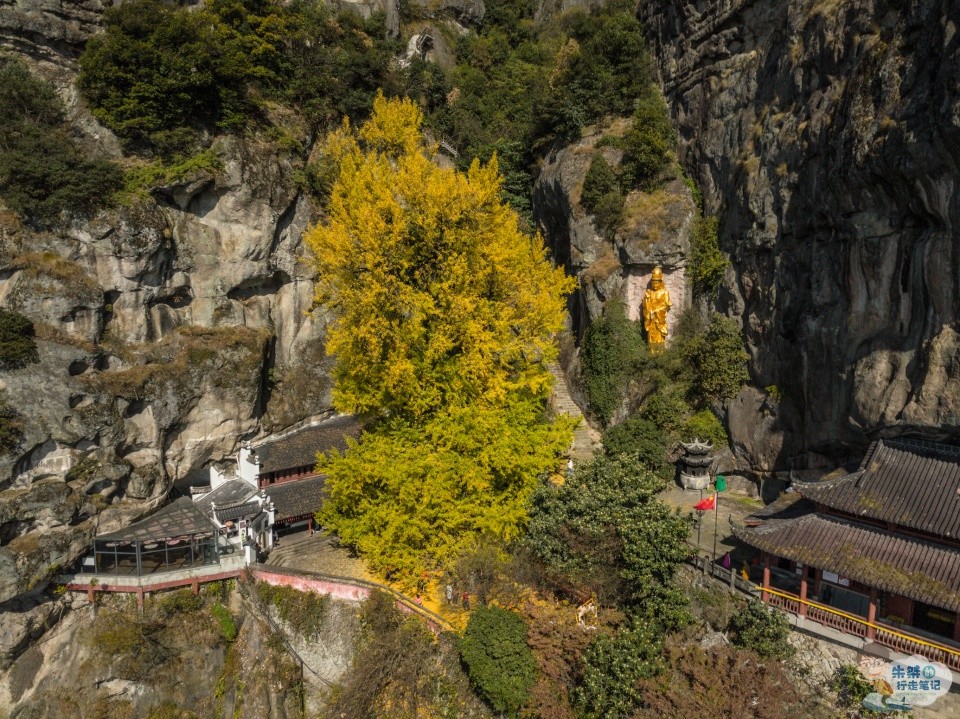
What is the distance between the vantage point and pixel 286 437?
80.6 ft

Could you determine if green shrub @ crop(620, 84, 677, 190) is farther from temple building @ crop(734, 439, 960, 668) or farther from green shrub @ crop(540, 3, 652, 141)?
temple building @ crop(734, 439, 960, 668)

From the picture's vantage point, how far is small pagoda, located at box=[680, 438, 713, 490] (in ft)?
76.1

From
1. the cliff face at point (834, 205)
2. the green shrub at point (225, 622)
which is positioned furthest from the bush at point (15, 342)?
the cliff face at point (834, 205)

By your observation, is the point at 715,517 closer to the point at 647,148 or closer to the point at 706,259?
the point at 706,259

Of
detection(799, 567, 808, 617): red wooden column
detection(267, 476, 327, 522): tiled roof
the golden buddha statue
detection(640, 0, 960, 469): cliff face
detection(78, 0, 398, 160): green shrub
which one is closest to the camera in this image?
detection(799, 567, 808, 617): red wooden column

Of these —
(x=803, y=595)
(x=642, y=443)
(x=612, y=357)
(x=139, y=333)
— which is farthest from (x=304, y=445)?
(x=803, y=595)

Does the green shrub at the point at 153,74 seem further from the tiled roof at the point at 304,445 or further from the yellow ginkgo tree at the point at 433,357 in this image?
the tiled roof at the point at 304,445

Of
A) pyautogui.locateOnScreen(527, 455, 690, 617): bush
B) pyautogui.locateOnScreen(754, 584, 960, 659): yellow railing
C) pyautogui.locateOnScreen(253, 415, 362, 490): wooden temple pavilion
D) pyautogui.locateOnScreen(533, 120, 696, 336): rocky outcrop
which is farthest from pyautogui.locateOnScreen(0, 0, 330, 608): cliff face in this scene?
pyautogui.locateOnScreen(754, 584, 960, 659): yellow railing

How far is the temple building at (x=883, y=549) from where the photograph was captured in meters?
12.6

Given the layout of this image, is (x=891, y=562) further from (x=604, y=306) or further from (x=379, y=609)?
(x=604, y=306)

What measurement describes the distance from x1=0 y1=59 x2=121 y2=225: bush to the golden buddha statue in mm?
22797

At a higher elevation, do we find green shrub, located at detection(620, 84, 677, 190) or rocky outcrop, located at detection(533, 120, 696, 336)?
green shrub, located at detection(620, 84, 677, 190)

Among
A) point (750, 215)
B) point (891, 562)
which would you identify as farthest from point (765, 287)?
point (891, 562)

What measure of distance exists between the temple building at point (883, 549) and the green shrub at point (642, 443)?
6.67 m
